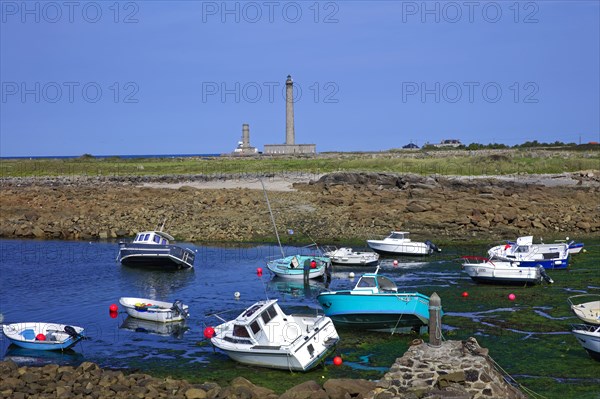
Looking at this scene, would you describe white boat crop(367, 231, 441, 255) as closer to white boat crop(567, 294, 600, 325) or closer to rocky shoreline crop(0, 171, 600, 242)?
rocky shoreline crop(0, 171, 600, 242)

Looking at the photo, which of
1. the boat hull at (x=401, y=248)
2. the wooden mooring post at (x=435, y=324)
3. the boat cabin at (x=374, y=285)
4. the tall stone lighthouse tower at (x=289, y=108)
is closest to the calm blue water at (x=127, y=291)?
the boat hull at (x=401, y=248)

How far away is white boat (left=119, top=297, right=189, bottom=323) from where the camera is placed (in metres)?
30.1

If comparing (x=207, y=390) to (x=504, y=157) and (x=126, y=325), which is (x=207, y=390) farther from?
(x=504, y=157)

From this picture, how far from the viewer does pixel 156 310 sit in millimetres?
30109

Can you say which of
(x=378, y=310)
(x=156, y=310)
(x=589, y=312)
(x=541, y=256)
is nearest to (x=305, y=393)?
(x=378, y=310)

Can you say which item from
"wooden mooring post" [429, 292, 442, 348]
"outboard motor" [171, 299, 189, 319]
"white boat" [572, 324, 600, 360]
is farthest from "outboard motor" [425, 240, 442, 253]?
"wooden mooring post" [429, 292, 442, 348]

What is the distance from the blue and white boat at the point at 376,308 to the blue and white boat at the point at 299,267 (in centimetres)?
994

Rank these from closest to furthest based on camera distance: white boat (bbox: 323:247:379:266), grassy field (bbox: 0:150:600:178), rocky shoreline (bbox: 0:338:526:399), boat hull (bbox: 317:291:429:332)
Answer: rocky shoreline (bbox: 0:338:526:399), boat hull (bbox: 317:291:429:332), white boat (bbox: 323:247:379:266), grassy field (bbox: 0:150:600:178)

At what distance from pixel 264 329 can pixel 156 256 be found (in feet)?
72.1

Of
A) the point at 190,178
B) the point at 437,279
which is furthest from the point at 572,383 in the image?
the point at 190,178

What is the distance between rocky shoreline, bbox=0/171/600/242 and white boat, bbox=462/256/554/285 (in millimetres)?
15174

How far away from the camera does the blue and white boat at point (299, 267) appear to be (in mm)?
38562

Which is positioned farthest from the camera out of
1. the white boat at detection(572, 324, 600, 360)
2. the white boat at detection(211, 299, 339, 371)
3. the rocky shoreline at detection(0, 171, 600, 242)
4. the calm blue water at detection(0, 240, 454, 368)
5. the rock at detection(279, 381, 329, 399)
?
the rocky shoreline at detection(0, 171, 600, 242)

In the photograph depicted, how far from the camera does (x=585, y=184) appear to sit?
7369 cm
